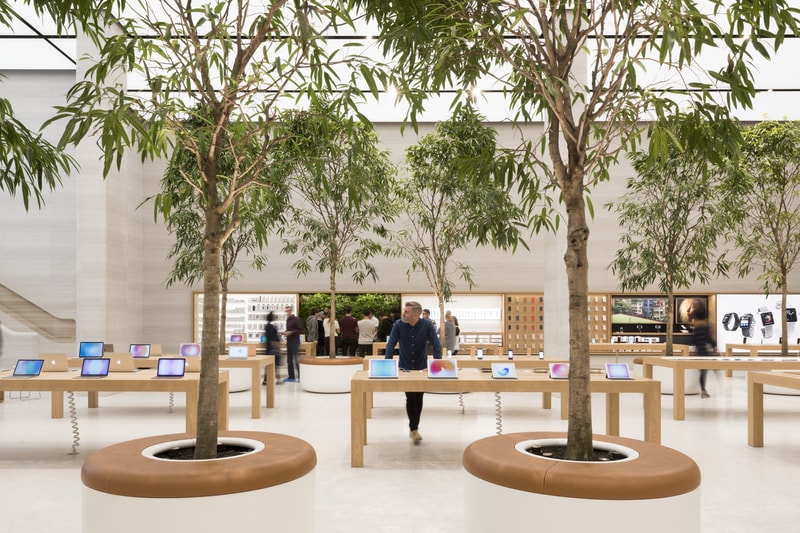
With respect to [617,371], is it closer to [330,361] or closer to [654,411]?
[654,411]

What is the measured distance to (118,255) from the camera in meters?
11.3

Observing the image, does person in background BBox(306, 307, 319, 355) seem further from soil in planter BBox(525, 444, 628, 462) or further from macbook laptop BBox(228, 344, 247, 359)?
soil in planter BBox(525, 444, 628, 462)

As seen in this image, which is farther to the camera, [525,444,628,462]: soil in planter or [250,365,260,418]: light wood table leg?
[250,365,260,418]: light wood table leg

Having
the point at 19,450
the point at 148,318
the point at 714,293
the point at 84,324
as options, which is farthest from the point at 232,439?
the point at 714,293

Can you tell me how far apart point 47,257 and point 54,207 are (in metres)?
1.22

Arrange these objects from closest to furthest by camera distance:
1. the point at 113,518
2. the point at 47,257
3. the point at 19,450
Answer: the point at 113,518 → the point at 19,450 → the point at 47,257

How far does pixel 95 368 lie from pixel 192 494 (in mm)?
4327

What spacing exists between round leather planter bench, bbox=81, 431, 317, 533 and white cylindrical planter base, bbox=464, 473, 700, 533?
1.02 m

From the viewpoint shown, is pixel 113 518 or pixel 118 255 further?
pixel 118 255

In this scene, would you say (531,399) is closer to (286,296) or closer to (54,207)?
(286,296)

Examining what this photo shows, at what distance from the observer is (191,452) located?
375cm

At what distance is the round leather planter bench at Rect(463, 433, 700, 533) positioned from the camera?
2900mm

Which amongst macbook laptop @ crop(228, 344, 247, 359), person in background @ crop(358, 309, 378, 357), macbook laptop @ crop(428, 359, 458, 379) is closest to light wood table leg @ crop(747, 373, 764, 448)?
macbook laptop @ crop(428, 359, 458, 379)

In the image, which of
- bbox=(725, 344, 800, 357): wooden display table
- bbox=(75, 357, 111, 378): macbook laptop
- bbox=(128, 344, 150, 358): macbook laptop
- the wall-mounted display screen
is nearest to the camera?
bbox=(75, 357, 111, 378): macbook laptop
